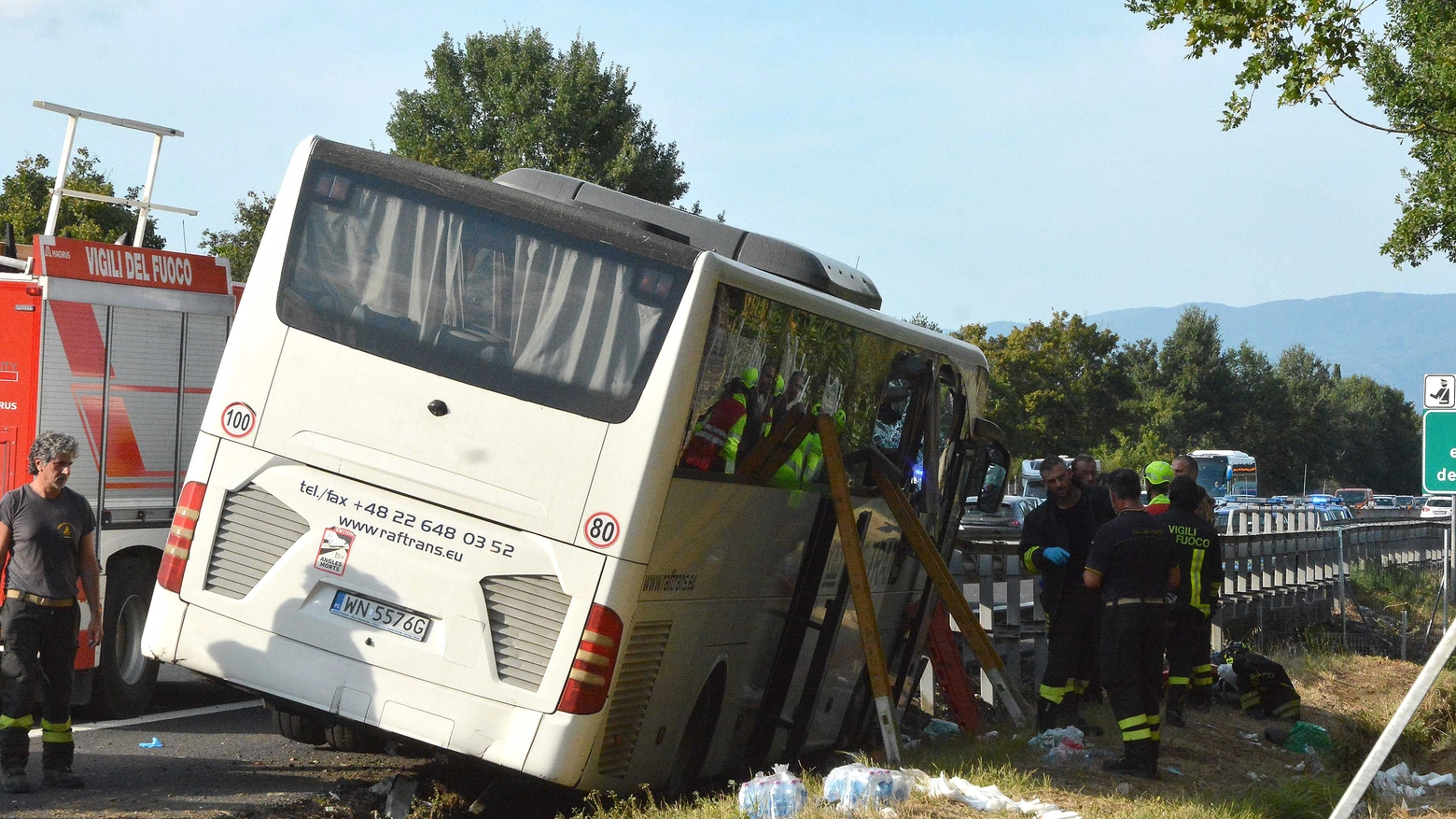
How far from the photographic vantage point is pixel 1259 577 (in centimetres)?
2102

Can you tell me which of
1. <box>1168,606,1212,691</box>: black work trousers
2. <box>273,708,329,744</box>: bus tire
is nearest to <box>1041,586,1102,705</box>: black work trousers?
<box>1168,606,1212,691</box>: black work trousers

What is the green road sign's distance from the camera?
56.3 feet

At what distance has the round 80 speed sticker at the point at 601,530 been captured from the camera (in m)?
6.88

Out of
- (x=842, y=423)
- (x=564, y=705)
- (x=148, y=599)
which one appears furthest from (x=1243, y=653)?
(x=148, y=599)

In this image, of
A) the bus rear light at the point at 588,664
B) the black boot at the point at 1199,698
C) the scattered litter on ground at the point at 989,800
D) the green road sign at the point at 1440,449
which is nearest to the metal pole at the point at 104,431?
the bus rear light at the point at 588,664

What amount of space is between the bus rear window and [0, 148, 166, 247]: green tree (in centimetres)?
2311

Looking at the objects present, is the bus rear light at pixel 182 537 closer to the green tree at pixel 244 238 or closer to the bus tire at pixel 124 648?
the bus tire at pixel 124 648

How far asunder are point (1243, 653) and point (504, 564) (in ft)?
27.6

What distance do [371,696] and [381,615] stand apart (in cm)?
38

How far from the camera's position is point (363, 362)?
7195 millimetres

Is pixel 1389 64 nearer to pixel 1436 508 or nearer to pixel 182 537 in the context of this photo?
pixel 182 537

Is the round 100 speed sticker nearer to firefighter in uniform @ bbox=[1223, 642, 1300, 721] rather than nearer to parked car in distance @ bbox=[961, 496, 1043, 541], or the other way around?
firefighter in uniform @ bbox=[1223, 642, 1300, 721]

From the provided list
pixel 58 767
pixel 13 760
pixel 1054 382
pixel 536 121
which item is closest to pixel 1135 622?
pixel 58 767

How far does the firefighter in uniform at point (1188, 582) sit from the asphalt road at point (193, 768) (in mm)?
5435
